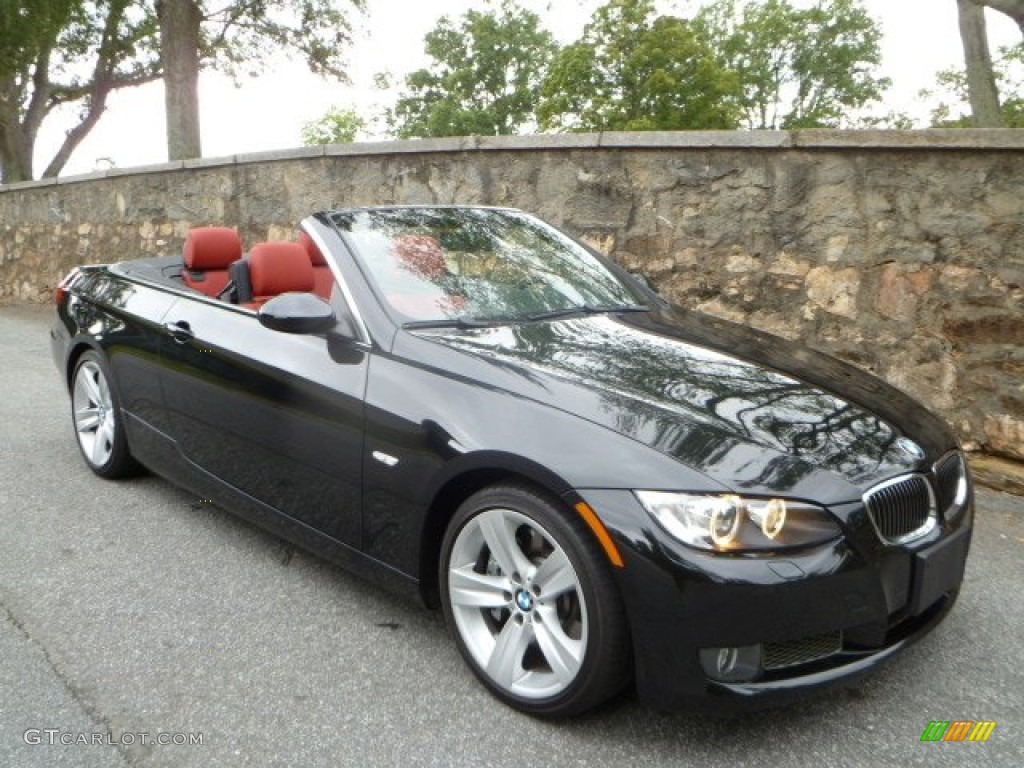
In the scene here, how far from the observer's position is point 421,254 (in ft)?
11.1

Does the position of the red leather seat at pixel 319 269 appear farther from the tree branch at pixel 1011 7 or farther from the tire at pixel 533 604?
the tree branch at pixel 1011 7

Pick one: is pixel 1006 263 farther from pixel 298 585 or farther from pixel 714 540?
pixel 298 585

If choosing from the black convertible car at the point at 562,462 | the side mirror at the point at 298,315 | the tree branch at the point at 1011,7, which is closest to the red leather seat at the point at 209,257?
the black convertible car at the point at 562,462

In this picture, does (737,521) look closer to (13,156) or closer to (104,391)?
(104,391)

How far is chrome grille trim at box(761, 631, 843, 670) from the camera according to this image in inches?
83.0

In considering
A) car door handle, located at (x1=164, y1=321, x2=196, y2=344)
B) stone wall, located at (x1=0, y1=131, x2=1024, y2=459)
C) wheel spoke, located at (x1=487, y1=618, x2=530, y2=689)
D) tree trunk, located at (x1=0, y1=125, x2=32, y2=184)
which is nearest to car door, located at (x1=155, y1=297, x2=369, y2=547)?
car door handle, located at (x1=164, y1=321, x2=196, y2=344)

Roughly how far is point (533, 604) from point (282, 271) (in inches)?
81.6

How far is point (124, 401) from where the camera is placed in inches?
162

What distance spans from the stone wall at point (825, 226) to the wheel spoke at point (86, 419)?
139 inches

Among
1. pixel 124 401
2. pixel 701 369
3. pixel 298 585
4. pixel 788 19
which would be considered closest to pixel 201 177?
pixel 124 401

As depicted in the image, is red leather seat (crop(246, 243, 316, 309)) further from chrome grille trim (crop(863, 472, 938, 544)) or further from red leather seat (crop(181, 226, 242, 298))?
chrome grille trim (crop(863, 472, 938, 544))

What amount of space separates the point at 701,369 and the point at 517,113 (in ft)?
147

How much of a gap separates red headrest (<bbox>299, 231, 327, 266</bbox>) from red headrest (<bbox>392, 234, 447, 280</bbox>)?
0.34 metres

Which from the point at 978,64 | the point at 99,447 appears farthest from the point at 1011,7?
the point at 99,447
